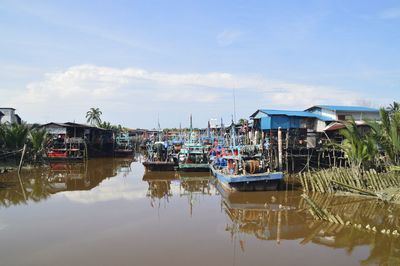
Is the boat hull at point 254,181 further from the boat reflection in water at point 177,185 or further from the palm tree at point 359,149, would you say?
the palm tree at point 359,149

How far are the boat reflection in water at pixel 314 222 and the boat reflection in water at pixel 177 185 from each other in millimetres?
2707

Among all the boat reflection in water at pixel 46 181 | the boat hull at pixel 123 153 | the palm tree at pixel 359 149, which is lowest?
the boat reflection in water at pixel 46 181

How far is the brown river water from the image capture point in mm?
10516

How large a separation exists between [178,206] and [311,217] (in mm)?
6341

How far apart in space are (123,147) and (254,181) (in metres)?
38.0

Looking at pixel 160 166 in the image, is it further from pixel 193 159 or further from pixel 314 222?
pixel 314 222

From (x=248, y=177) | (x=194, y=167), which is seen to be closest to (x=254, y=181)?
(x=248, y=177)

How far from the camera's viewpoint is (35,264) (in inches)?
392

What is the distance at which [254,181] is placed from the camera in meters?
19.4

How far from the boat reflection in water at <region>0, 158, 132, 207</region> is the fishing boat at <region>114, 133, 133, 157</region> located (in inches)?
516

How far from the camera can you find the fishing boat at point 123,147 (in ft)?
156

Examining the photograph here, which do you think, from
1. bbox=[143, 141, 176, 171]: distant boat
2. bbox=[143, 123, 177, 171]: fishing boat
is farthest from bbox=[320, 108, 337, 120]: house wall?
bbox=[143, 141, 176, 171]: distant boat

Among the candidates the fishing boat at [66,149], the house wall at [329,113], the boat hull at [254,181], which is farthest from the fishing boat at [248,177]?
the fishing boat at [66,149]

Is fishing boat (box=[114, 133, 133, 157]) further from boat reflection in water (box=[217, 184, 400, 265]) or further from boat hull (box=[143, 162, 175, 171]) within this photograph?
boat reflection in water (box=[217, 184, 400, 265])
